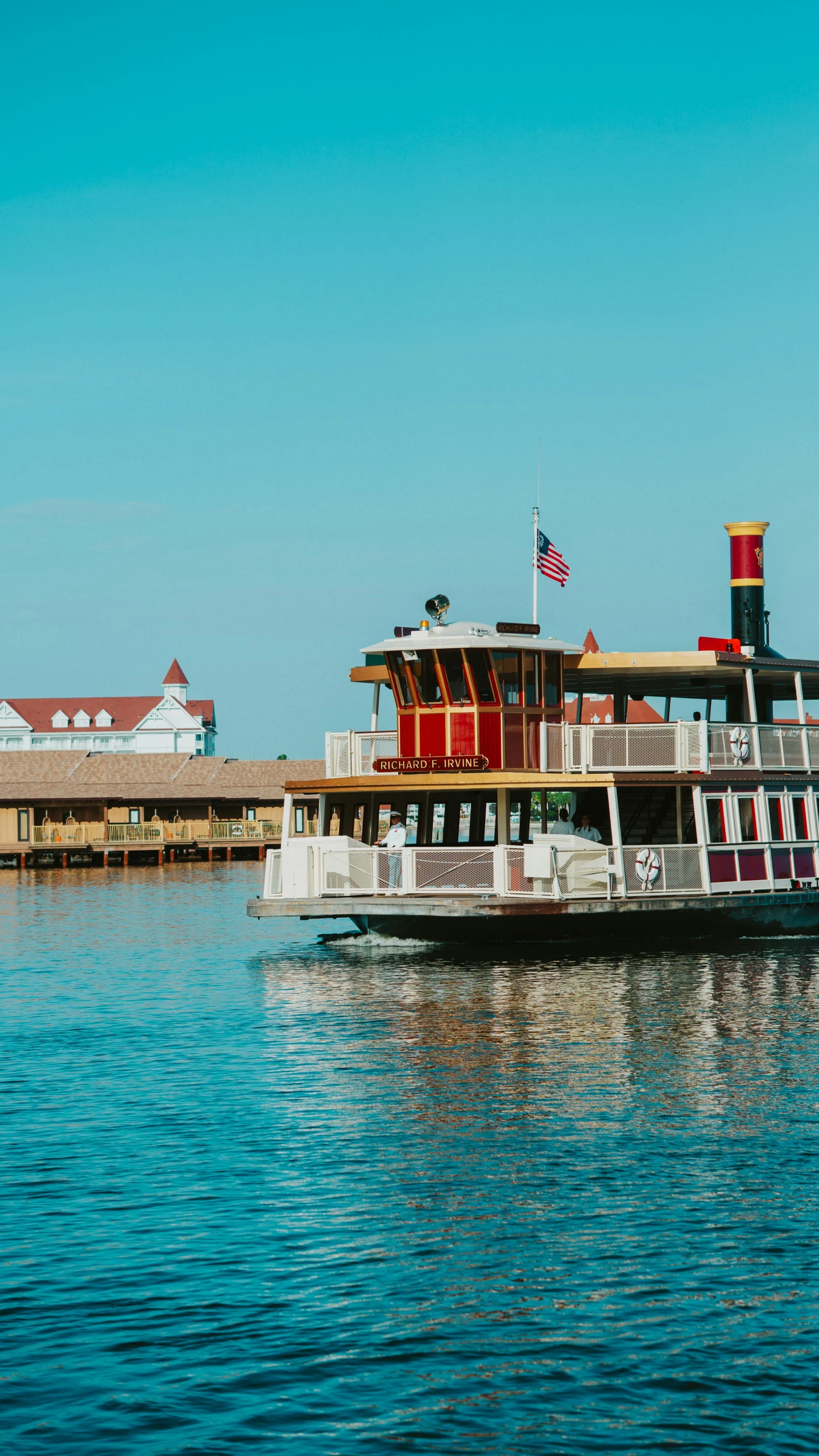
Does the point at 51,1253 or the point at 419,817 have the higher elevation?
the point at 419,817

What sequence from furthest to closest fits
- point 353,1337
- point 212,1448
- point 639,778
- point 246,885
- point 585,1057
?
point 246,885 < point 639,778 < point 585,1057 < point 353,1337 < point 212,1448

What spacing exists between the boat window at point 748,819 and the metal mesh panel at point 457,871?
6.52 metres

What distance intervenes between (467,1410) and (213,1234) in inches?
153

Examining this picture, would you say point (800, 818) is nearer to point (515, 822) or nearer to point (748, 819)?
point (748, 819)

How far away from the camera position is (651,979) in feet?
90.6

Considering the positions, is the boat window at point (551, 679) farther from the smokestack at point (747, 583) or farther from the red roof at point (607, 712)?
the red roof at point (607, 712)

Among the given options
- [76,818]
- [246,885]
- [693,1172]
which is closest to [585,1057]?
[693,1172]

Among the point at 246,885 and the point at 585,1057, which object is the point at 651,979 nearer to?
the point at 585,1057

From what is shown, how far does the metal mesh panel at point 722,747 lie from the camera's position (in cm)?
3231

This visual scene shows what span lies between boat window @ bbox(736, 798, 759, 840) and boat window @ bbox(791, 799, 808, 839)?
2.02 metres

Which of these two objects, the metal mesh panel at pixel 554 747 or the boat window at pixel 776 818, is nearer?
the metal mesh panel at pixel 554 747

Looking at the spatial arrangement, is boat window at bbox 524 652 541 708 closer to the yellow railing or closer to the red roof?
the red roof

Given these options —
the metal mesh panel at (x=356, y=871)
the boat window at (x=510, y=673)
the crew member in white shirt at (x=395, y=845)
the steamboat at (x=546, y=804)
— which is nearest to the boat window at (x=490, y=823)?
the steamboat at (x=546, y=804)

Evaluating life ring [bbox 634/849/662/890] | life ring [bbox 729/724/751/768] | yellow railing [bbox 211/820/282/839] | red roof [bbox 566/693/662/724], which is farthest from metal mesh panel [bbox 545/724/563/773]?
yellow railing [bbox 211/820/282/839]
